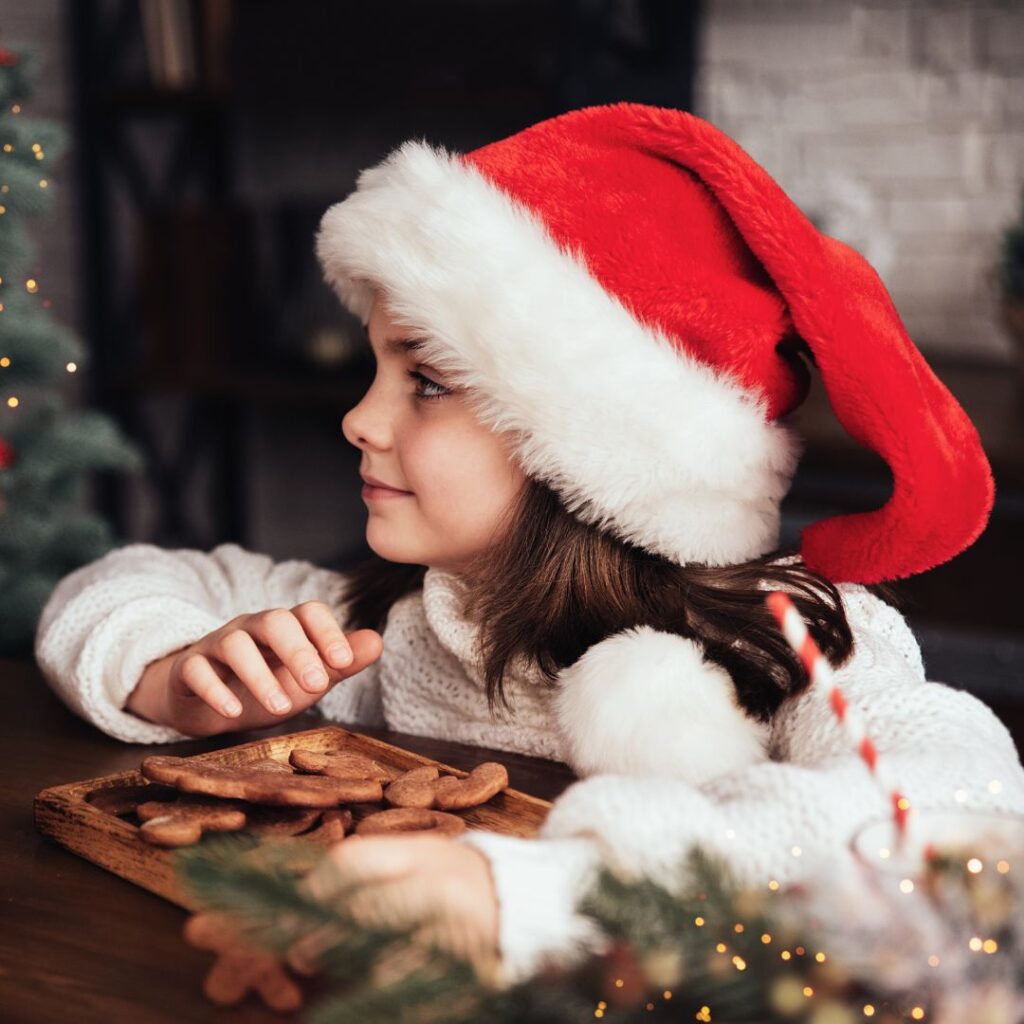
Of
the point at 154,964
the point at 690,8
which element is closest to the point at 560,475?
the point at 154,964

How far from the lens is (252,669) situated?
798mm

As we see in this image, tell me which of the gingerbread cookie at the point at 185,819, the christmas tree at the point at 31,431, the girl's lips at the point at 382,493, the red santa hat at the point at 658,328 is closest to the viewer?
the gingerbread cookie at the point at 185,819

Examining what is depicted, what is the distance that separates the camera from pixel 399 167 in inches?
36.1

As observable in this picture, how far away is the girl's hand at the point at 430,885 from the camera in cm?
44

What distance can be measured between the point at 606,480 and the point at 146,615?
0.37 m

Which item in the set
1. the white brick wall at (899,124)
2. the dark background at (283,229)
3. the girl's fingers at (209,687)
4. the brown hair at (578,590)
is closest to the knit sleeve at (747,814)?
the brown hair at (578,590)

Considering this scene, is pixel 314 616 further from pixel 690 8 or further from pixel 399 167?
pixel 690 8

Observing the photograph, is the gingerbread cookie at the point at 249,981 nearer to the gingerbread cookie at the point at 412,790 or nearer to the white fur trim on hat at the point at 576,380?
the gingerbread cookie at the point at 412,790

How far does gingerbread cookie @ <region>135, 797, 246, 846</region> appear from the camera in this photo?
1.97 feet

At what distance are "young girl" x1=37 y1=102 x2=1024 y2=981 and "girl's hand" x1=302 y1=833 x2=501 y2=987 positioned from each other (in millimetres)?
218

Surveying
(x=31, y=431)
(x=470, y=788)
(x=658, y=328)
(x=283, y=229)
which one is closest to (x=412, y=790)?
(x=470, y=788)

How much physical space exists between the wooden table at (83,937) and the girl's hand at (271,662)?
82mm

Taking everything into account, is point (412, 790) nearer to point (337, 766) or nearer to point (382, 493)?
point (337, 766)

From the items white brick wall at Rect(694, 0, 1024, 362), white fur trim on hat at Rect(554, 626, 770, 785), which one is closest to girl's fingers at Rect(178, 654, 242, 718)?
white fur trim on hat at Rect(554, 626, 770, 785)
